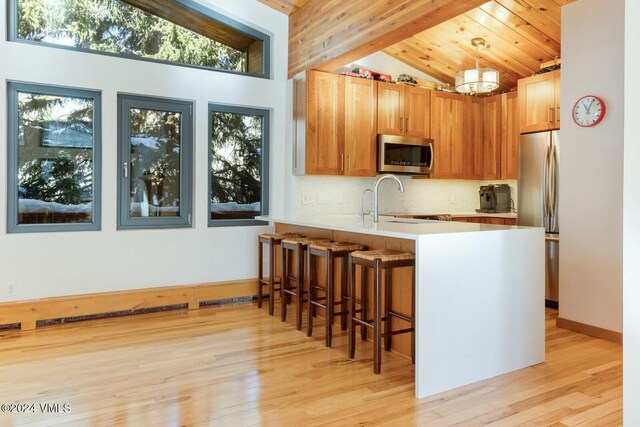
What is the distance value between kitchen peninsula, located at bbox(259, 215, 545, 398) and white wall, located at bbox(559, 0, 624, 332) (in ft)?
2.92

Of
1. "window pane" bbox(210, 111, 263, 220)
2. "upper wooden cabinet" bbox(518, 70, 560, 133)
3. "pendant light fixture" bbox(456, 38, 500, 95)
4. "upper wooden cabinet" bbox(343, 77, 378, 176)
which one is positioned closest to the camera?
"pendant light fixture" bbox(456, 38, 500, 95)

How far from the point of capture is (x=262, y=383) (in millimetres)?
2639

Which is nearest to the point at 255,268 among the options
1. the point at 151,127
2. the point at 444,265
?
the point at 151,127

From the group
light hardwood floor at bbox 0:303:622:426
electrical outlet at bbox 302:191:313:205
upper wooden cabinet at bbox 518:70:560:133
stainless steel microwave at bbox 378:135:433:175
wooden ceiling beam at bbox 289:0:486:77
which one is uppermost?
wooden ceiling beam at bbox 289:0:486:77

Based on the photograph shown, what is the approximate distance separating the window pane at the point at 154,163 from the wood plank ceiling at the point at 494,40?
172cm

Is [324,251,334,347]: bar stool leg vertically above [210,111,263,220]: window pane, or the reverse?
[210,111,263,220]: window pane

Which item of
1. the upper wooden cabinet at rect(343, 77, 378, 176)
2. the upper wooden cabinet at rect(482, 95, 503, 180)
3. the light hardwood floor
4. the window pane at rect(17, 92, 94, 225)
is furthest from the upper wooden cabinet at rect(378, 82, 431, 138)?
the window pane at rect(17, 92, 94, 225)

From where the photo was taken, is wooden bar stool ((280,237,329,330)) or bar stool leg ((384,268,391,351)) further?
wooden bar stool ((280,237,329,330))

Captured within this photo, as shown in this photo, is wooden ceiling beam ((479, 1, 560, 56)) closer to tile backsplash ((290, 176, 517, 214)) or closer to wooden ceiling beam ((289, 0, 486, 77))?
wooden ceiling beam ((289, 0, 486, 77))

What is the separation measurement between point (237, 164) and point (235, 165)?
0.03 meters

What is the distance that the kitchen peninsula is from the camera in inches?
99.7

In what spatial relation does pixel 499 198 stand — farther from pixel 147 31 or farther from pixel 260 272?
pixel 147 31

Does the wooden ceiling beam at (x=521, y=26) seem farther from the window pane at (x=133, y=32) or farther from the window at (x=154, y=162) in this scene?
the window at (x=154, y=162)

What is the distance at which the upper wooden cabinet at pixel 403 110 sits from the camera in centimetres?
525
